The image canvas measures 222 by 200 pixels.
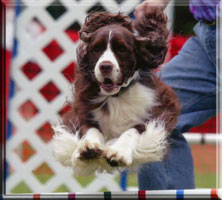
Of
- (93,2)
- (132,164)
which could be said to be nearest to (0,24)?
(93,2)

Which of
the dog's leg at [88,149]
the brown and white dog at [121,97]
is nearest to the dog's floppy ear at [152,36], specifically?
the brown and white dog at [121,97]

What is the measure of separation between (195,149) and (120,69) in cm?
767

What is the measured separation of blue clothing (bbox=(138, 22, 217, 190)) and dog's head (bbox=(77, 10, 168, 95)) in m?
0.37

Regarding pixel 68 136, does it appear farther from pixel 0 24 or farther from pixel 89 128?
pixel 0 24

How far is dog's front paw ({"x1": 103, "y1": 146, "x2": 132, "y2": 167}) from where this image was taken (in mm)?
2502

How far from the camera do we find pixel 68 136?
2.78 meters

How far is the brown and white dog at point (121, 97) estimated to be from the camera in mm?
2646

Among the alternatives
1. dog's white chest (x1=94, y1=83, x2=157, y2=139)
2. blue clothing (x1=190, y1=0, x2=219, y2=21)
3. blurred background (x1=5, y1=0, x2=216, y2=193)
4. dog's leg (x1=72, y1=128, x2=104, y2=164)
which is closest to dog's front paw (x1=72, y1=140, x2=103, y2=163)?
dog's leg (x1=72, y1=128, x2=104, y2=164)

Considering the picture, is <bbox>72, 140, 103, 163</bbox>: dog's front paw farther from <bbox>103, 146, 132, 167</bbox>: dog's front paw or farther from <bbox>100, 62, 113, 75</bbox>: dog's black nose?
<bbox>100, 62, 113, 75</bbox>: dog's black nose

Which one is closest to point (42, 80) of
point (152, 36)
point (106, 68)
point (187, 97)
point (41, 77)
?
point (41, 77)

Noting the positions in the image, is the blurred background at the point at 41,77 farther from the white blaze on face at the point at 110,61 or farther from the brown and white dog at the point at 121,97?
the white blaze on face at the point at 110,61

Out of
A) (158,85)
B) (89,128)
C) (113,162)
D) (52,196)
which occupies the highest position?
(158,85)

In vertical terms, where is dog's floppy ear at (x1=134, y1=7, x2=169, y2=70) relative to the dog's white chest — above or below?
above

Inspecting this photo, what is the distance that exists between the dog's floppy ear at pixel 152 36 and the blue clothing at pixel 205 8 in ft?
1.17
